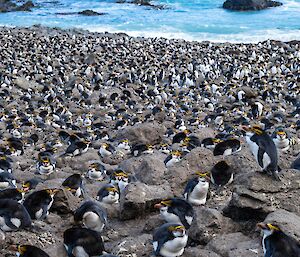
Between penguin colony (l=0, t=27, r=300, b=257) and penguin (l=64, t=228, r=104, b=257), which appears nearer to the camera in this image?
penguin (l=64, t=228, r=104, b=257)

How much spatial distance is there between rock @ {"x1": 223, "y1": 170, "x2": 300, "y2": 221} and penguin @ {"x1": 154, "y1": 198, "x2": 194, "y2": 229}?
0.63m

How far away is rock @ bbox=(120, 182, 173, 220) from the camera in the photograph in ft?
24.8

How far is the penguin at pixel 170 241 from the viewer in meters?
5.55

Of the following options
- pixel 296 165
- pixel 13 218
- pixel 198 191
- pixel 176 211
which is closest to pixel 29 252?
pixel 13 218

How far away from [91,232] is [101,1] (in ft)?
254

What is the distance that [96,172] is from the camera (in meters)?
10.3

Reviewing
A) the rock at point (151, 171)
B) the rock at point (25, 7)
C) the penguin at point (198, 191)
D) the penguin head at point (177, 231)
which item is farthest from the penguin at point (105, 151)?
the rock at point (25, 7)

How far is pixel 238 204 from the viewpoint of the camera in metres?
6.61

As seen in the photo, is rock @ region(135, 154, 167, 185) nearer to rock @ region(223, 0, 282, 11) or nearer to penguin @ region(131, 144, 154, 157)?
penguin @ region(131, 144, 154, 157)

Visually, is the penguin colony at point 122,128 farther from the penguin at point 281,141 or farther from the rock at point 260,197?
the rock at point 260,197

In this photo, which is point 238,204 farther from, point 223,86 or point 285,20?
point 285,20

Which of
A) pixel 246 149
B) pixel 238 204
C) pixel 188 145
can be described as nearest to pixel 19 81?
pixel 188 145

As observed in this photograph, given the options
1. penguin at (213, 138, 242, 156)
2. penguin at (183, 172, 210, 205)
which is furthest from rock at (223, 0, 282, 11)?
penguin at (183, 172, 210, 205)

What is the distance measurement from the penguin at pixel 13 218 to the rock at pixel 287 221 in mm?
3047
